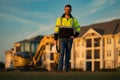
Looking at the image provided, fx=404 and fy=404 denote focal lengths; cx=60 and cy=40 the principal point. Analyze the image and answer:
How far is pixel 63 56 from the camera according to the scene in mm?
14969

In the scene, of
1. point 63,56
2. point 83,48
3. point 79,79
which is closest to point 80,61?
point 83,48

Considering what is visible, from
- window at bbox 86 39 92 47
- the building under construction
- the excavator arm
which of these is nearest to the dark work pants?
the excavator arm

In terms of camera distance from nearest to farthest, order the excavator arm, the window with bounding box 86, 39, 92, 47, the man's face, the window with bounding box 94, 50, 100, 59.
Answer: the man's face < the excavator arm < the window with bounding box 94, 50, 100, 59 < the window with bounding box 86, 39, 92, 47

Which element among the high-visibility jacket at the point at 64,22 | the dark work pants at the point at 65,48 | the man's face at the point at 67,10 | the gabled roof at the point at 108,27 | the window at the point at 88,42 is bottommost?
the dark work pants at the point at 65,48

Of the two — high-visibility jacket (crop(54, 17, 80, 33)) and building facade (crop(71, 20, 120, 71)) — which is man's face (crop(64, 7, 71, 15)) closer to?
high-visibility jacket (crop(54, 17, 80, 33))

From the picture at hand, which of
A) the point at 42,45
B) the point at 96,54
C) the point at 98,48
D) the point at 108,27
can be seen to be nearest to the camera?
the point at 42,45

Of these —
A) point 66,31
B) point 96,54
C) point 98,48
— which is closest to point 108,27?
point 98,48

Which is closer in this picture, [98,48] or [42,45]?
[42,45]

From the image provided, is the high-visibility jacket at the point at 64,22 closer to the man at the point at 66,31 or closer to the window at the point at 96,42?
the man at the point at 66,31

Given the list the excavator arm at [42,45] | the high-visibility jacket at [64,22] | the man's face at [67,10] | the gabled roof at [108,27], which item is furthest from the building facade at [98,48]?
the man's face at [67,10]

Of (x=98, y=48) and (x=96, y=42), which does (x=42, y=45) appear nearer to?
(x=98, y=48)

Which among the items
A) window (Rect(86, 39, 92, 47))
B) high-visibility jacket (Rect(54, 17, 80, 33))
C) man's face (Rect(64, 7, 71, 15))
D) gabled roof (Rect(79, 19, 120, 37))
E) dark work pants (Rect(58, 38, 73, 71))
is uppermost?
gabled roof (Rect(79, 19, 120, 37))

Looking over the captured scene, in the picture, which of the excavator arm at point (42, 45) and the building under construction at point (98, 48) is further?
the building under construction at point (98, 48)

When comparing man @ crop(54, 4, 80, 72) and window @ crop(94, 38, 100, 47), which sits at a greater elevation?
window @ crop(94, 38, 100, 47)
